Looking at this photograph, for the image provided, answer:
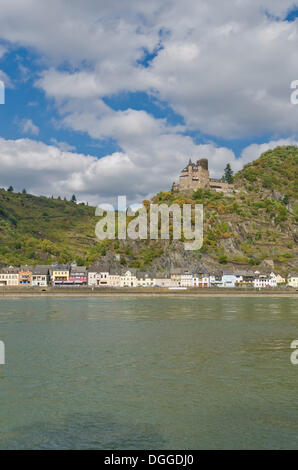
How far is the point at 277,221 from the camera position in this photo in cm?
14350

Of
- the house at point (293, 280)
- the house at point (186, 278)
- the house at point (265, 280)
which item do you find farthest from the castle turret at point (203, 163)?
the house at point (293, 280)

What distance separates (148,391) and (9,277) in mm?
109038

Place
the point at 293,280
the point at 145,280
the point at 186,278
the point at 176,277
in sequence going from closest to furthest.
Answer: the point at 293,280 < the point at 186,278 < the point at 145,280 < the point at 176,277

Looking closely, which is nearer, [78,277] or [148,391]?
[148,391]

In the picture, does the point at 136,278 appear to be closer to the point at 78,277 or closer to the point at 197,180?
the point at 78,277

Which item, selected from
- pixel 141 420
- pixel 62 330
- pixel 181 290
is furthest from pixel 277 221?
pixel 141 420

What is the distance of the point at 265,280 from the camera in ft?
384

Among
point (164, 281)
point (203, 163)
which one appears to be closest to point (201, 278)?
point (164, 281)

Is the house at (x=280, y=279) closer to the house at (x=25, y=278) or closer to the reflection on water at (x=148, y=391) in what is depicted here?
the house at (x=25, y=278)

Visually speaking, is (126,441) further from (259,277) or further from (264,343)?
(259,277)

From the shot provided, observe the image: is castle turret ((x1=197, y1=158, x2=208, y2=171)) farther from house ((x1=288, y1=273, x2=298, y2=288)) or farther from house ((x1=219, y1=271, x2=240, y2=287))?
house ((x1=288, y1=273, x2=298, y2=288))

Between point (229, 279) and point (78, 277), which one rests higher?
point (78, 277)

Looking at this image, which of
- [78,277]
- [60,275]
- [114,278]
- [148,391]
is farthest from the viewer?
[78,277]

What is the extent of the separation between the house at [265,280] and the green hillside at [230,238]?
582 centimetres
